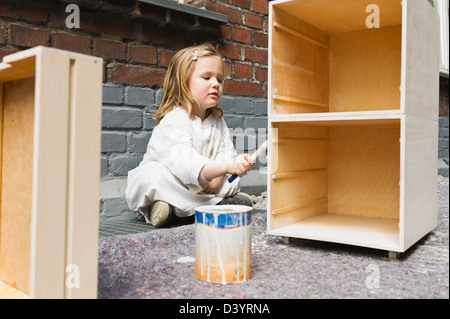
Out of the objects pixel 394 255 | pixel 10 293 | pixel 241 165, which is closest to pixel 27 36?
pixel 241 165

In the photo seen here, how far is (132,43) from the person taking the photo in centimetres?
174

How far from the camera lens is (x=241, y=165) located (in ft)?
4.09

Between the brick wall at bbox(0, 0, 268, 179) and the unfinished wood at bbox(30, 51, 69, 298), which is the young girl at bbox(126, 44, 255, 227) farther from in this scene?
the unfinished wood at bbox(30, 51, 69, 298)

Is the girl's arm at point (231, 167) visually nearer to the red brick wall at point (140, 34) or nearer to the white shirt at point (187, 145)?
the white shirt at point (187, 145)

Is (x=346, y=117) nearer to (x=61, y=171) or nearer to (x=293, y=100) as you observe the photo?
(x=293, y=100)

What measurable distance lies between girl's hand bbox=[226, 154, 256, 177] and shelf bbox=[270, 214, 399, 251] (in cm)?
20

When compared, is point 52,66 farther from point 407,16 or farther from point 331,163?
point 331,163

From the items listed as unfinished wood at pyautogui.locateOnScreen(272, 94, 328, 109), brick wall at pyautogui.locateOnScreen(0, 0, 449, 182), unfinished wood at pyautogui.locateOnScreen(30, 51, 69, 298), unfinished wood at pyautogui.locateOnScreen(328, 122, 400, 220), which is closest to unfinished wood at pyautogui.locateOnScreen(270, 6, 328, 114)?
unfinished wood at pyautogui.locateOnScreen(272, 94, 328, 109)

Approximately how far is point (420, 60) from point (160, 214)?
955 millimetres

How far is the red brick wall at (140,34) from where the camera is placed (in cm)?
150

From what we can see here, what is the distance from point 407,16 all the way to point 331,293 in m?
0.69

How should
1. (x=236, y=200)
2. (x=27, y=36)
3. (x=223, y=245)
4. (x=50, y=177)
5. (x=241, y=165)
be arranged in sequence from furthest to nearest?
1. (x=236, y=200)
2. (x=27, y=36)
3. (x=241, y=165)
4. (x=223, y=245)
5. (x=50, y=177)

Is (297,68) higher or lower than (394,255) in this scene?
higher

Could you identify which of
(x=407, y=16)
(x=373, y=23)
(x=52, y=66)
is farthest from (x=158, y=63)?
(x=52, y=66)
